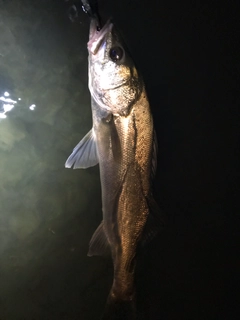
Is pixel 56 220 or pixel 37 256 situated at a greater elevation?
pixel 56 220

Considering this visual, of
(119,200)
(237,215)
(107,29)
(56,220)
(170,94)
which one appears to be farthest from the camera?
(237,215)

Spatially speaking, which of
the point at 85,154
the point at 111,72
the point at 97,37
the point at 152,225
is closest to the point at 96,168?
the point at 85,154

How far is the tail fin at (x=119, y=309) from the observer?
1725mm

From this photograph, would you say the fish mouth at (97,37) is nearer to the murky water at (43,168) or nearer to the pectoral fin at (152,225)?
the murky water at (43,168)

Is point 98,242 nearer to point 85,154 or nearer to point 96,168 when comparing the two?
point 85,154

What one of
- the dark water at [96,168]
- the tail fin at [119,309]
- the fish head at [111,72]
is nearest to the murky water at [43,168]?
the dark water at [96,168]

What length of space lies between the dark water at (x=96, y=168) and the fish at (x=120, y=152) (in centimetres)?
48

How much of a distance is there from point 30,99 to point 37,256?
1.03 metres

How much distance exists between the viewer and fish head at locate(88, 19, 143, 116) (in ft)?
4.61

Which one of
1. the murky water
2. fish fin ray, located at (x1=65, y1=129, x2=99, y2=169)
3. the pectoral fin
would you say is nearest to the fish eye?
fish fin ray, located at (x1=65, y1=129, x2=99, y2=169)

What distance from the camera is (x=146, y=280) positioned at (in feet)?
7.33

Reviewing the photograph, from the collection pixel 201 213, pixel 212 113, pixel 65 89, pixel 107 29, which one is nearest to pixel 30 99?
pixel 65 89

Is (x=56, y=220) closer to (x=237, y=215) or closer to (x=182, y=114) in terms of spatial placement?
(x=182, y=114)

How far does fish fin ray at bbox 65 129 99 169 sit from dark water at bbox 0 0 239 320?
0.43 metres
